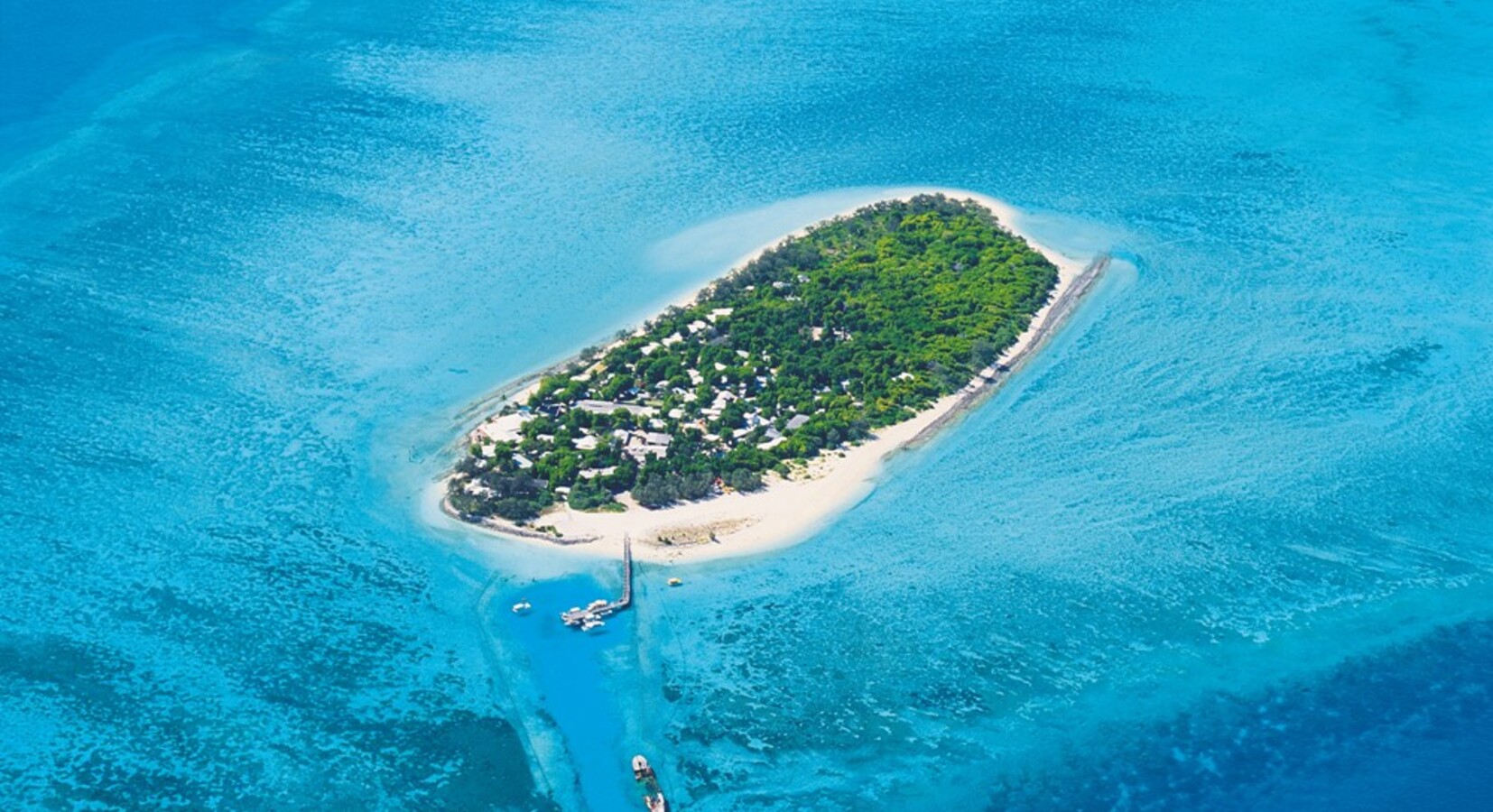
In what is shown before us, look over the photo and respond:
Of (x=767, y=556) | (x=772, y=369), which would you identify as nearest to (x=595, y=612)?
(x=767, y=556)

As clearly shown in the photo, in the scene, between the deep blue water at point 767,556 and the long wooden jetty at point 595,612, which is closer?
the deep blue water at point 767,556

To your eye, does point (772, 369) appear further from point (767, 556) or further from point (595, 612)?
point (595, 612)

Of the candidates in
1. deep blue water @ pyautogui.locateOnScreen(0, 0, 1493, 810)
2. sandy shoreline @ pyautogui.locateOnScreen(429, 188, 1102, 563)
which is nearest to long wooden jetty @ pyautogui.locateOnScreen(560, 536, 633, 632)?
deep blue water @ pyautogui.locateOnScreen(0, 0, 1493, 810)

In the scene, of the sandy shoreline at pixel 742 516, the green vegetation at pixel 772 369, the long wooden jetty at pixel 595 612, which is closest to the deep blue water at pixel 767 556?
the long wooden jetty at pixel 595 612

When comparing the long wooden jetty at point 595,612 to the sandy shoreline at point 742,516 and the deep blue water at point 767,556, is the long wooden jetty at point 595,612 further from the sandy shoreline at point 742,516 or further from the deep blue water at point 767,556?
the sandy shoreline at point 742,516

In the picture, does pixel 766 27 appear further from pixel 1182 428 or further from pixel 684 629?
pixel 684 629

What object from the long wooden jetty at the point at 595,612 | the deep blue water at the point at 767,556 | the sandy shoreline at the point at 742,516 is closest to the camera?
the deep blue water at the point at 767,556

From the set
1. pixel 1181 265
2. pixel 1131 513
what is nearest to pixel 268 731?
pixel 1131 513
